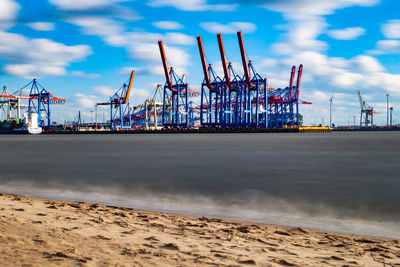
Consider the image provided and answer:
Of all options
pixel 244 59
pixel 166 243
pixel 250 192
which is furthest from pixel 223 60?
pixel 166 243

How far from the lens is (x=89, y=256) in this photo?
404 centimetres

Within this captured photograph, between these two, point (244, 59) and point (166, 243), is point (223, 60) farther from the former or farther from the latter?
point (166, 243)

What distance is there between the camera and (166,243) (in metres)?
4.74

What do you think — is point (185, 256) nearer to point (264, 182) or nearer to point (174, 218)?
point (174, 218)

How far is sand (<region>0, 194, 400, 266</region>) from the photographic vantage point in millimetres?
4031

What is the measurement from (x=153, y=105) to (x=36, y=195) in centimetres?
12493

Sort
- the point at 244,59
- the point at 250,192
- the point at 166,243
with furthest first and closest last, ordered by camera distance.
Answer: the point at 244,59 → the point at 250,192 → the point at 166,243

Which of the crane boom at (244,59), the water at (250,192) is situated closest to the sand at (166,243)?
the water at (250,192)

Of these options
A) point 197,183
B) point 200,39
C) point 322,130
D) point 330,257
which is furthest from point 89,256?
point 322,130

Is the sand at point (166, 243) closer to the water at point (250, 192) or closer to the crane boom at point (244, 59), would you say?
the water at point (250, 192)

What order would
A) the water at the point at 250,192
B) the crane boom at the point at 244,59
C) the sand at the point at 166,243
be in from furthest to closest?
the crane boom at the point at 244,59 → the water at the point at 250,192 → the sand at the point at 166,243

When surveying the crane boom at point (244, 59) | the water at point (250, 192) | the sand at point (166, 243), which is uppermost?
the crane boom at point (244, 59)

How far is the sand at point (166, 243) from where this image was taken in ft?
13.2

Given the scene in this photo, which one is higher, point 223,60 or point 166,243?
point 223,60
